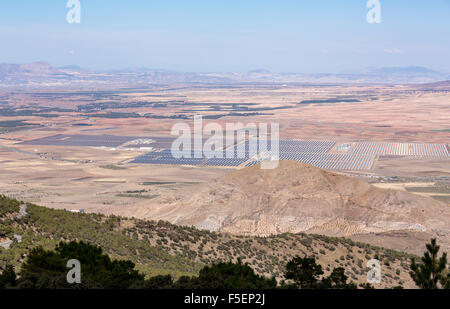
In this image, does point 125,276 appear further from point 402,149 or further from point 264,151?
point 402,149

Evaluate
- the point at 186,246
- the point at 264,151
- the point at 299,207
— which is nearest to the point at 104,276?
the point at 186,246

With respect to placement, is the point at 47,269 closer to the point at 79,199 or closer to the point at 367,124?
the point at 79,199

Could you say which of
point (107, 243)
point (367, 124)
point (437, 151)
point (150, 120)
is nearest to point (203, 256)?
point (107, 243)

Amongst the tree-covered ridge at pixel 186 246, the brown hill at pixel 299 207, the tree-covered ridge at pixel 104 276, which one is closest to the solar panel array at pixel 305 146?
the brown hill at pixel 299 207

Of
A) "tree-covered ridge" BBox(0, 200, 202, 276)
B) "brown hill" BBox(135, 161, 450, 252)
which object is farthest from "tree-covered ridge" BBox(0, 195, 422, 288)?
"brown hill" BBox(135, 161, 450, 252)

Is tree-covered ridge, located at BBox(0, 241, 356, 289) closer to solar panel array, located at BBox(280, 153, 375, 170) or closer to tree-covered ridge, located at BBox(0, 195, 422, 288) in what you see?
tree-covered ridge, located at BBox(0, 195, 422, 288)

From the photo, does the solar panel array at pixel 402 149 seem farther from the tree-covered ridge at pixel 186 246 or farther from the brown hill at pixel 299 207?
→ the tree-covered ridge at pixel 186 246
